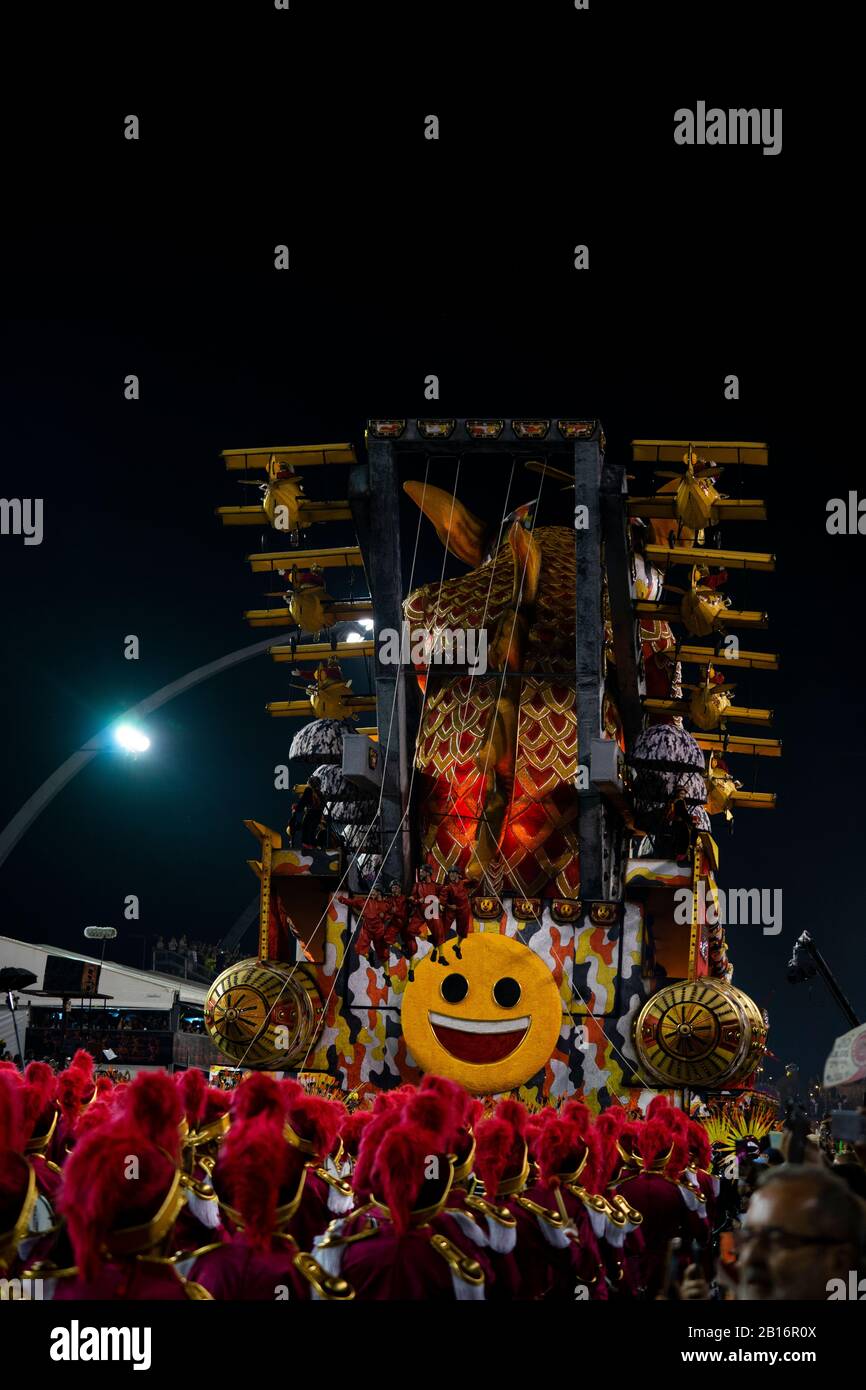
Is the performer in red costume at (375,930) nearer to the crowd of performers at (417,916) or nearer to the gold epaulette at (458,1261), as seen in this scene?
the crowd of performers at (417,916)

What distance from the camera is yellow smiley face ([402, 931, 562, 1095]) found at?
18188 millimetres

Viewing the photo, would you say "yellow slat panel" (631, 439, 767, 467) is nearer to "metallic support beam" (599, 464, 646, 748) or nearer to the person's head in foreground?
"metallic support beam" (599, 464, 646, 748)

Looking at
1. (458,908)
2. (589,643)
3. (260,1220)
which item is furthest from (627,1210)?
(589,643)

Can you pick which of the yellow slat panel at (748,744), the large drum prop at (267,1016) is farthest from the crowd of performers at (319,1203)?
the yellow slat panel at (748,744)

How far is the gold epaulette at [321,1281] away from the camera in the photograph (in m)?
6.33

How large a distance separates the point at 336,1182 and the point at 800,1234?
5.46 metres

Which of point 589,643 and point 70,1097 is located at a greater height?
point 589,643

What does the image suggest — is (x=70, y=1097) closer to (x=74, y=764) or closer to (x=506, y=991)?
(x=506, y=991)

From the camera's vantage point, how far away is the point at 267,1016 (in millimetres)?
18969

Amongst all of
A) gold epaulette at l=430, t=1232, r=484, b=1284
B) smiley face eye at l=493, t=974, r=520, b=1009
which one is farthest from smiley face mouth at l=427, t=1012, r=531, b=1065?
gold epaulette at l=430, t=1232, r=484, b=1284

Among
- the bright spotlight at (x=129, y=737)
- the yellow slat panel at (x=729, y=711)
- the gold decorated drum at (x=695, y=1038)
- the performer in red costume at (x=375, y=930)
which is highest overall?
the bright spotlight at (x=129, y=737)

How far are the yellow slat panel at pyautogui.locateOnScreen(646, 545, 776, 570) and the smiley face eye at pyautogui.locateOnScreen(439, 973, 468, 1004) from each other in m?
6.19
